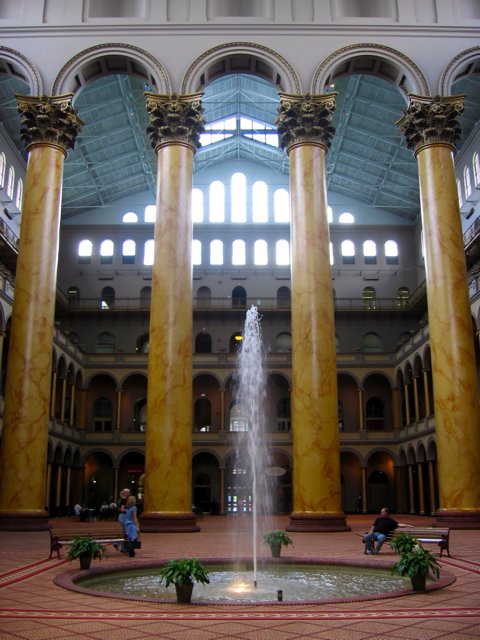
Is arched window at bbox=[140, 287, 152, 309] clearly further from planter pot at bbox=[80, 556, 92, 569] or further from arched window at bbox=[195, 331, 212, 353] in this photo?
planter pot at bbox=[80, 556, 92, 569]

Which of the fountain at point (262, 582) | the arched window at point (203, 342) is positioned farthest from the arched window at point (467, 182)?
the fountain at point (262, 582)

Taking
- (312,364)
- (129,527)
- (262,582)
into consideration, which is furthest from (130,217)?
(262,582)

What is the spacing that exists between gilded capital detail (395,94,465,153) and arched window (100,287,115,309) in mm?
29324

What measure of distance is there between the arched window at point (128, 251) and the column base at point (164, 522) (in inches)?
1231

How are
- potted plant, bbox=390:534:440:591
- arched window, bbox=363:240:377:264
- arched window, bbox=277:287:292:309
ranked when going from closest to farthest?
potted plant, bbox=390:534:440:591
arched window, bbox=277:287:292:309
arched window, bbox=363:240:377:264

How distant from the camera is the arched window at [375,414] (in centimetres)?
4341

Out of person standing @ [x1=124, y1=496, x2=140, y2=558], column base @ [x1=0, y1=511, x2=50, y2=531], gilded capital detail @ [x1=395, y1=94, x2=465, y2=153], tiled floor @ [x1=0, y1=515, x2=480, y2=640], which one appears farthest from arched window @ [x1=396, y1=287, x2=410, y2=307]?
tiled floor @ [x1=0, y1=515, x2=480, y2=640]

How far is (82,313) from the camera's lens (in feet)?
150

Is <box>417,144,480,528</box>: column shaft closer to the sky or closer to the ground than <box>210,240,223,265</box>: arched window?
closer to the ground

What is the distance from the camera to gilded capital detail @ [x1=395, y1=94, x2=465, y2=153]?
20375 mm

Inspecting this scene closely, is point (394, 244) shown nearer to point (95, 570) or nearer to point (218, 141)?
point (218, 141)

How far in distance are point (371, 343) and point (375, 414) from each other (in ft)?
16.3

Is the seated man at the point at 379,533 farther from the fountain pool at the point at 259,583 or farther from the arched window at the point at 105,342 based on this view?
the arched window at the point at 105,342

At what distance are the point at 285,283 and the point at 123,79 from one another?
59.9 feet
